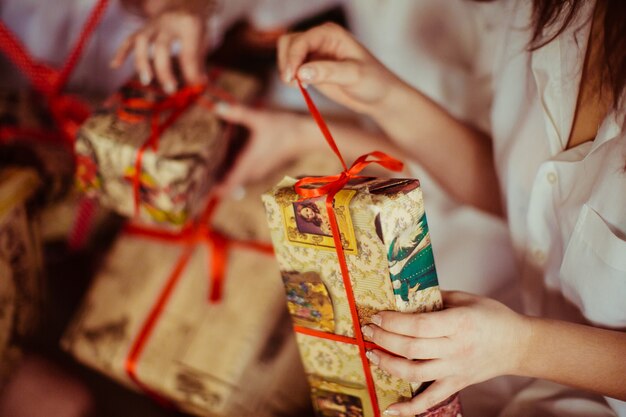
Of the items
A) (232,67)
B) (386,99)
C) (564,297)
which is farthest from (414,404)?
(232,67)

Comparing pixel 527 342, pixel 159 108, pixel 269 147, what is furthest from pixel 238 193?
pixel 527 342

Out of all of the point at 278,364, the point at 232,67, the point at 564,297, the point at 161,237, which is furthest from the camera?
the point at 232,67

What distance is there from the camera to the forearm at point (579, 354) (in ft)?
1.86

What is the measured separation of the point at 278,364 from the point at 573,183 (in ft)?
1.53

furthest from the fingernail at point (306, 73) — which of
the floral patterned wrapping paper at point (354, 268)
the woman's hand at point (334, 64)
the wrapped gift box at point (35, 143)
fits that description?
the wrapped gift box at point (35, 143)

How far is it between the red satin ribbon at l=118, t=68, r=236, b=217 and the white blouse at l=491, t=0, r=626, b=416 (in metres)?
0.42

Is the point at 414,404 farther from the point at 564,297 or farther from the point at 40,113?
the point at 40,113

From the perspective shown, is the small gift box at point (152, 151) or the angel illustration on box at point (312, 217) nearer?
the angel illustration on box at point (312, 217)

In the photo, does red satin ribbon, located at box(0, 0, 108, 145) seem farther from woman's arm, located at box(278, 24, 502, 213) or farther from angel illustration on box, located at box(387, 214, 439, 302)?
angel illustration on box, located at box(387, 214, 439, 302)

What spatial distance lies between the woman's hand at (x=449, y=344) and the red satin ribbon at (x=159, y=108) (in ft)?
1.30

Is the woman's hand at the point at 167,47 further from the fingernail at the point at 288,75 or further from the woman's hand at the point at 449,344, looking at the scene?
the woman's hand at the point at 449,344

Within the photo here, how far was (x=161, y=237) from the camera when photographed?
89cm

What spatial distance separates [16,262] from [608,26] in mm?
839

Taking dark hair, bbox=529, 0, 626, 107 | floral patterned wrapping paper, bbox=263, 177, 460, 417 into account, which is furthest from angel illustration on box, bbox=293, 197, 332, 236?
dark hair, bbox=529, 0, 626, 107
